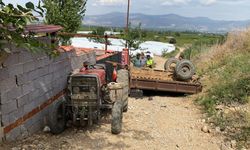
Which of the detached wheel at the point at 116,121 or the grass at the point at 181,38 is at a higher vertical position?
the detached wheel at the point at 116,121

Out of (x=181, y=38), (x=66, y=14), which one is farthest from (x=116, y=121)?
(x=181, y=38)

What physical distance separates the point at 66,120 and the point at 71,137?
683 millimetres

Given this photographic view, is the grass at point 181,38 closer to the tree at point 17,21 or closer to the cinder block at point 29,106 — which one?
the cinder block at point 29,106

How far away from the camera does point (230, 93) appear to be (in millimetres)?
11414

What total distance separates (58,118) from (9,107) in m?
1.60

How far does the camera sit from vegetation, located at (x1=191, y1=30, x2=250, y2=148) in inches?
353

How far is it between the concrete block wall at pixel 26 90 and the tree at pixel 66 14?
344 inches

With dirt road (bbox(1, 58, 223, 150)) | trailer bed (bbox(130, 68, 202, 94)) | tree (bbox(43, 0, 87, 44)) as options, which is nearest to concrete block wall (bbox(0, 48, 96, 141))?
dirt road (bbox(1, 58, 223, 150))

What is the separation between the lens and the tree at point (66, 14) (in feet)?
58.1

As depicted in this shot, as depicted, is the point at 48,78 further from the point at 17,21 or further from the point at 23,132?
the point at 17,21

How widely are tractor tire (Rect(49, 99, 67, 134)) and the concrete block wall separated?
370 mm

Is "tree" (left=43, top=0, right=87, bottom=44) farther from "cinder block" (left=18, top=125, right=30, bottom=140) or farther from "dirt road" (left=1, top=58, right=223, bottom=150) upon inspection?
"cinder block" (left=18, top=125, right=30, bottom=140)

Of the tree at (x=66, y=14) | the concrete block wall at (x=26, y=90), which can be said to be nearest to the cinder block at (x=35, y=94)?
the concrete block wall at (x=26, y=90)

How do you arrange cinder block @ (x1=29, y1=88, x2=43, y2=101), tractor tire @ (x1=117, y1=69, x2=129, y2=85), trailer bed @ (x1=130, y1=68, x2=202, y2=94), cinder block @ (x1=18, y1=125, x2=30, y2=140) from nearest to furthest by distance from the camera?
1. cinder block @ (x1=18, y1=125, x2=30, y2=140)
2. cinder block @ (x1=29, y1=88, x2=43, y2=101)
3. tractor tire @ (x1=117, y1=69, x2=129, y2=85)
4. trailer bed @ (x1=130, y1=68, x2=202, y2=94)
